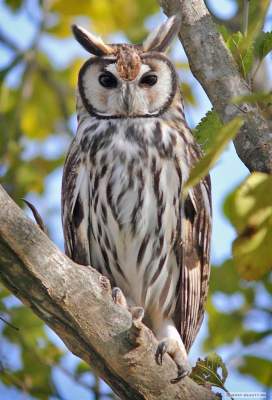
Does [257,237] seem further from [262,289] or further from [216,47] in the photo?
[262,289]

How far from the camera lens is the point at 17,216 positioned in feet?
7.38

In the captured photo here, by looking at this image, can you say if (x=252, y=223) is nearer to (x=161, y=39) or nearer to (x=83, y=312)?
(x=83, y=312)

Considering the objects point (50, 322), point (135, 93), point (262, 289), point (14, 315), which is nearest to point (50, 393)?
point (14, 315)

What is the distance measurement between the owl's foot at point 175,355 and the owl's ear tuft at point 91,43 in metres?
1.30

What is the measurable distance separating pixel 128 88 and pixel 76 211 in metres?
0.56

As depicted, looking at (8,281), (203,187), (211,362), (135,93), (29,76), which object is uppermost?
(29,76)

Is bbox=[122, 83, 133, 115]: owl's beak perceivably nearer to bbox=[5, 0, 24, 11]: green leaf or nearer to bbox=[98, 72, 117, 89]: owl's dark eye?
bbox=[98, 72, 117, 89]: owl's dark eye

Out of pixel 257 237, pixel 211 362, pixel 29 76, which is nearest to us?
pixel 257 237

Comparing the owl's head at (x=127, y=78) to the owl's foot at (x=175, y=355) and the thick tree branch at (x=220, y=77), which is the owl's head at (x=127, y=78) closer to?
the thick tree branch at (x=220, y=77)

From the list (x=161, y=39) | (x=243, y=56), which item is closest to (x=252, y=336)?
(x=161, y=39)

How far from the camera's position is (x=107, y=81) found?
3.74 metres

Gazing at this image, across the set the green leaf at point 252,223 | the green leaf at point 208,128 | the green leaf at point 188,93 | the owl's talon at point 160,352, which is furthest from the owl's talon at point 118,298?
the green leaf at point 188,93

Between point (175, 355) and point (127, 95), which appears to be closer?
point (175, 355)

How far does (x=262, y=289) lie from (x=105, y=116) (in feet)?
4.23
